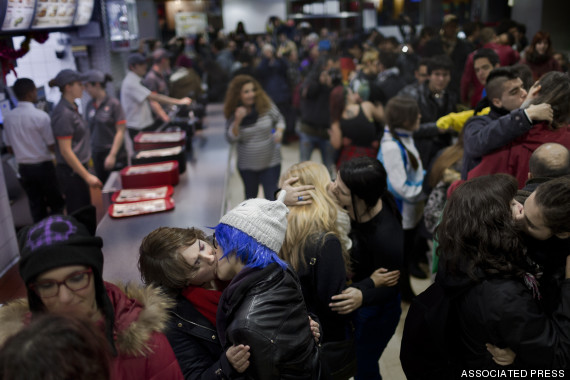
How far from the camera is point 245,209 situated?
1608 mm

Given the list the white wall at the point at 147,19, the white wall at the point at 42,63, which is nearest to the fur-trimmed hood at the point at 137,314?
the white wall at the point at 42,63

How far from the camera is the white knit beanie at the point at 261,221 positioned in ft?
5.15

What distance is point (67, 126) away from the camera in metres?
3.83

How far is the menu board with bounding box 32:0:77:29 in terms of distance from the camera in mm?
4014

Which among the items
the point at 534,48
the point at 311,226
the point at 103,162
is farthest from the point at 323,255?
the point at 534,48

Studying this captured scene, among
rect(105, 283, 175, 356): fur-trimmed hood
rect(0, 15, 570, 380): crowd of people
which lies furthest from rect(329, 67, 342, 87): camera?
rect(105, 283, 175, 356): fur-trimmed hood

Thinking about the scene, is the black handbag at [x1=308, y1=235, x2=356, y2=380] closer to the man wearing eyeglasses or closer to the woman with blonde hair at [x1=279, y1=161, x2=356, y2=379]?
the woman with blonde hair at [x1=279, y1=161, x2=356, y2=379]

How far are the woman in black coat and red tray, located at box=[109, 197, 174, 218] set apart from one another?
2.07m

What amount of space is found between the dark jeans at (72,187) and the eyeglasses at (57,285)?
299 centimetres

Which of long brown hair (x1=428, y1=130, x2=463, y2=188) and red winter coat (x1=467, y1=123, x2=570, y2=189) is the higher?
red winter coat (x1=467, y1=123, x2=570, y2=189)

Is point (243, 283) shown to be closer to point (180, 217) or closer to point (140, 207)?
point (180, 217)

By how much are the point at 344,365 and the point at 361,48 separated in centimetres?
733

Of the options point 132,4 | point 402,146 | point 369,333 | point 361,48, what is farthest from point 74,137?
point 361,48

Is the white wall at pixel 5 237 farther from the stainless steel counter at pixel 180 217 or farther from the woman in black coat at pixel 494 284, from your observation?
the woman in black coat at pixel 494 284
